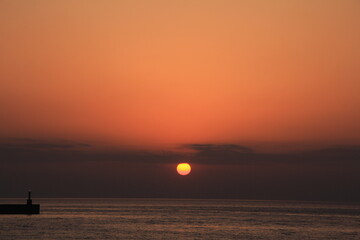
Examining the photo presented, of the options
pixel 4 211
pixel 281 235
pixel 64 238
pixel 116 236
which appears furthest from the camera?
pixel 4 211

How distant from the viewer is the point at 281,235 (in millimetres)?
77938

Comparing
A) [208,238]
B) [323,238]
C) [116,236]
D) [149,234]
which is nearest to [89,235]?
[116,236]

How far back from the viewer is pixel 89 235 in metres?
73.3

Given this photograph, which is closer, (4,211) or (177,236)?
(177,236)

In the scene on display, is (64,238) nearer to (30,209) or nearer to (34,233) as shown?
(34,233)

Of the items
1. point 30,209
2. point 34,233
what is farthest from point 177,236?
point 30,209

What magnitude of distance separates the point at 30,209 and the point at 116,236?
24.8 meters

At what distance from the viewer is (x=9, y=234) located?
71.6m

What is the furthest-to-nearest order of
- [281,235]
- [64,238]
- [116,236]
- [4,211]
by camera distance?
[4,211] → [281,235] → [116,236] → [64,238]

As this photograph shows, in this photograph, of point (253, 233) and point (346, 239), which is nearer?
point (346, 239)

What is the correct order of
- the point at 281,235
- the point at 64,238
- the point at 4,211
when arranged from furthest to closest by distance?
the point at 4,211
the point at 281,235
the point at 64,238

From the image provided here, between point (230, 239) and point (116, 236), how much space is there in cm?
1494

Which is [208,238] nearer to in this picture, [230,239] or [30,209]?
[230,239]

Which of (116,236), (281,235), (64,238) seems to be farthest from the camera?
(281,235)
